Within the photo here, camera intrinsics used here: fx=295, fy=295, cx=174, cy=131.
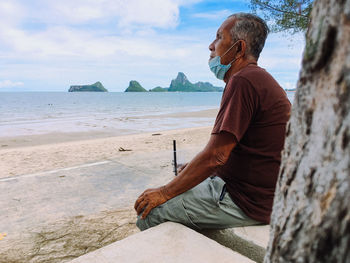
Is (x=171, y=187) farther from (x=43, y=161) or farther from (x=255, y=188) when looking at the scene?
(x=43, y=161)

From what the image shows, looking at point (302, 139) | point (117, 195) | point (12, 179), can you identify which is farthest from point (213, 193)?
point (12, 179)

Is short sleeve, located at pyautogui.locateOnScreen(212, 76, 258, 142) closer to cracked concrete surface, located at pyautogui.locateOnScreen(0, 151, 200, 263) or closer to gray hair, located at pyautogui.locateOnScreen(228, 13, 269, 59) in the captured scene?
gray hair, located at pyautogui.locateOnScreen(228, 13, 269, 59)

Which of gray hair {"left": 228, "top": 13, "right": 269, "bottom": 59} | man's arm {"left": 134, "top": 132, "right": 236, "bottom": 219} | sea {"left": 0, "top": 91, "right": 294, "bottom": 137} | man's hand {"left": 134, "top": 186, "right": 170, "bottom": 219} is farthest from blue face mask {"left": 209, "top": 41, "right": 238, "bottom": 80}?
sea {"left": 0, "top": 91, "right": 294, "bottom": 137}

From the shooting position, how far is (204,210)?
182 cm

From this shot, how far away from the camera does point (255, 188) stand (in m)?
1.74

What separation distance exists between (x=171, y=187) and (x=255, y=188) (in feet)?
1.64

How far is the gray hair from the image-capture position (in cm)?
204

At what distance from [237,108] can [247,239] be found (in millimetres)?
759

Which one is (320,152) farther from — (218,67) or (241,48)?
(218,67)

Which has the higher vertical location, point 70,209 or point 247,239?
point 247,239

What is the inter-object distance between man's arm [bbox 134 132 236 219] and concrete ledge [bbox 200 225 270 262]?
39 centimetres

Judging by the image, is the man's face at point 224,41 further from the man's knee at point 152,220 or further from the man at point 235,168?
the man's knee at point 152,220

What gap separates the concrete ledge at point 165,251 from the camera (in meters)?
1.46

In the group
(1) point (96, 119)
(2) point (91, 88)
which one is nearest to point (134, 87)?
(2) point (91, 88)
